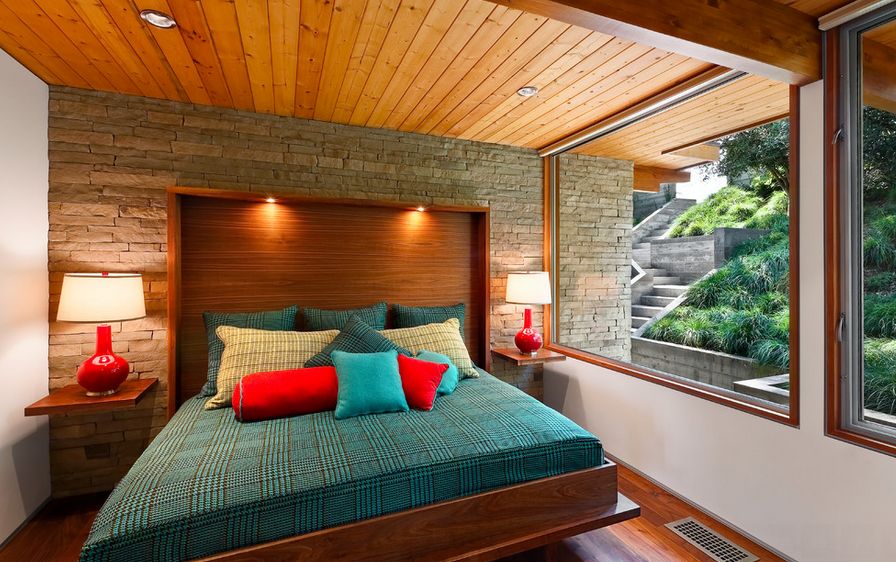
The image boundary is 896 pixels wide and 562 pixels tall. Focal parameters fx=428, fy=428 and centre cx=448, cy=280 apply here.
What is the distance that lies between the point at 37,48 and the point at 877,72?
153 inches

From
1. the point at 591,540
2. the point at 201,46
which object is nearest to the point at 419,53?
the point at 201,46

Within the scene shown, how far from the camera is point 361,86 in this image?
8.35 ft

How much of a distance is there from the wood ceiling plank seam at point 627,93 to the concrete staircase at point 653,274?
798mm

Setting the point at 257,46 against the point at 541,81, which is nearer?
the point at 257,46

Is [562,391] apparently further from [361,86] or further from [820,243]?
[361,86]

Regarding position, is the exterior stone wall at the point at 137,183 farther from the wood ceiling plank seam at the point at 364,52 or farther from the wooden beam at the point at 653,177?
the wooden beam at the point at 653,177

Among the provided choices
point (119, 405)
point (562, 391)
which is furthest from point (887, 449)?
point (119, 405)

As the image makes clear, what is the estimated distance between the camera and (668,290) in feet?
10.4

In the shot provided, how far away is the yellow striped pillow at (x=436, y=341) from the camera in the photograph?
2.91 meters

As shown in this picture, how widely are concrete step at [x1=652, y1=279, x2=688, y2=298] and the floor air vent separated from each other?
4.68 feet

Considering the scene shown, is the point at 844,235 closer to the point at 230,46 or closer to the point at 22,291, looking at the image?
the point at 230,46

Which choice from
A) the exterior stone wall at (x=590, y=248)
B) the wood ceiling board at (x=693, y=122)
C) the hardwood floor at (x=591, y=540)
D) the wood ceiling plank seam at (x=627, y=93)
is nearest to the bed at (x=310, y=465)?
the hardwood floor at (x=591, y=540)

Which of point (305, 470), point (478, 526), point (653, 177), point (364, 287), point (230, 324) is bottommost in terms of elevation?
point (478, 526)

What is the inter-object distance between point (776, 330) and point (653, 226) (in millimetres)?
1268
